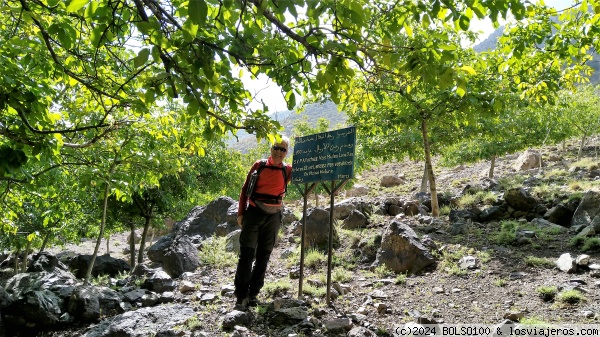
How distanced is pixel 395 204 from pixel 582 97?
27844mm

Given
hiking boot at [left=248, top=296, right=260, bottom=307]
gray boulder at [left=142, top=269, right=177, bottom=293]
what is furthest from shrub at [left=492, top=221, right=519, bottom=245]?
gray boulder at [left=142, top=269, right=177, bottom=293]

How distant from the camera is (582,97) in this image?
29.9 metres

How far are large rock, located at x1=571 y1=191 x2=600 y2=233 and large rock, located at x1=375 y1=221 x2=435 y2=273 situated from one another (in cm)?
383

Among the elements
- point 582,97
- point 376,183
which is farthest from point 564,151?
point 376,183

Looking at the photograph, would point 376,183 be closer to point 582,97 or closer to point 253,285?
point 582,97

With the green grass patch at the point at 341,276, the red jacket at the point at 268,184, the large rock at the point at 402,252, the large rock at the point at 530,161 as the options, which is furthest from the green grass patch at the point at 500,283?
the large rock at the point at 530,161

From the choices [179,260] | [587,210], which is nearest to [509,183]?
[587,210]

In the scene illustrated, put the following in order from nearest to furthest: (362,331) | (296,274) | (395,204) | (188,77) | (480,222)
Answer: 1. (188,77)
2. (362,331)
3. (296,274)
4. (480,222)
5. (395,204)

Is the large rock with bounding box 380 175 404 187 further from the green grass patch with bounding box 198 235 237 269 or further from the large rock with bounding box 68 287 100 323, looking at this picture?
the large rock with bounding box 68 287 100 323

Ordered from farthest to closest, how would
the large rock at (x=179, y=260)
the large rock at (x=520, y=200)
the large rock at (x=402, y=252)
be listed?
1. the large rock at (x=520, y=200)
2. the large rock at (x=179, y=260)
3. the large rock at (x=402, y=252)

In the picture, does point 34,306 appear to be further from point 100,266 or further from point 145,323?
point 100,266

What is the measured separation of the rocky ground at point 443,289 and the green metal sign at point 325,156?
1.67 m

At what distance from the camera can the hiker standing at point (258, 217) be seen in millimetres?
4852

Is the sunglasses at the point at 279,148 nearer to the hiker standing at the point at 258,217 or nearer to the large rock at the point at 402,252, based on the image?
the hiker standing at the point at 258,217
